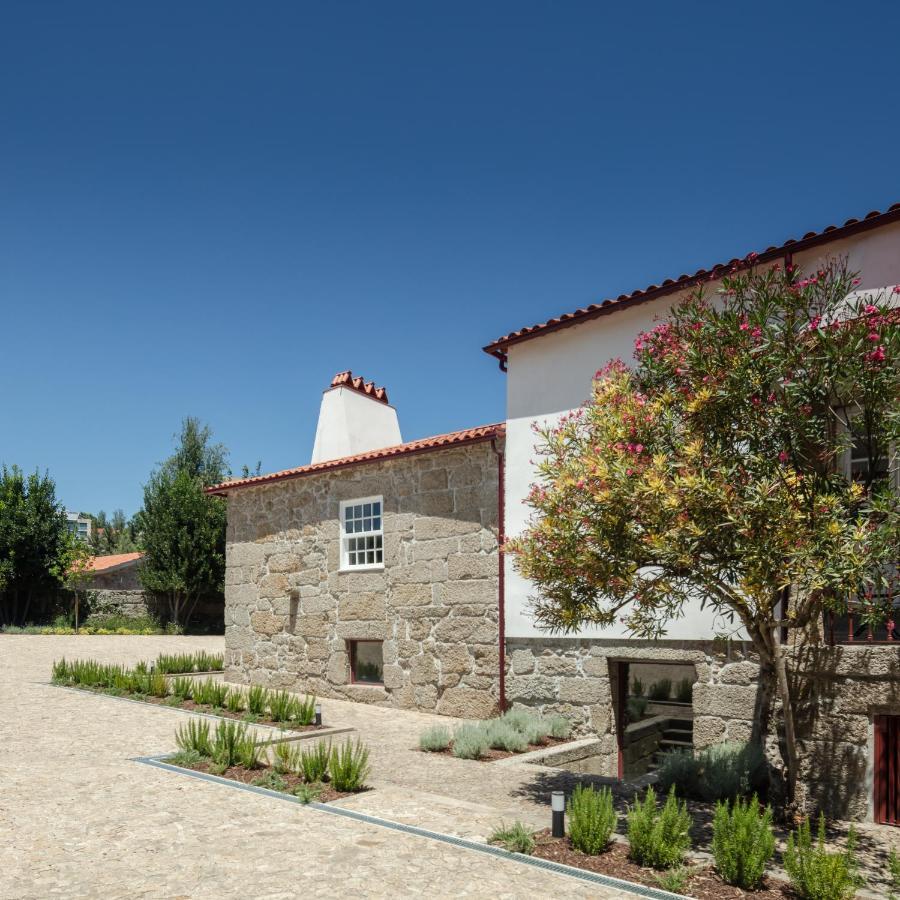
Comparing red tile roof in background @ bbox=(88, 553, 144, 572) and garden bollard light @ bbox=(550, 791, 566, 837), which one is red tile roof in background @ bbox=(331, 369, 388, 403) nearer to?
garden bollard light @ bbox=(550, 791, 566, 837)

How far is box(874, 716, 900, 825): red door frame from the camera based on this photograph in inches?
319

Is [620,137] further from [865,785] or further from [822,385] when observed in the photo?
[865,785]

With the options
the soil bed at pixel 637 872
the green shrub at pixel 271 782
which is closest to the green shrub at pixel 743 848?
the soil bed at pixel 637 872

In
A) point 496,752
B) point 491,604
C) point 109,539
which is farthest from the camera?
point 109,539

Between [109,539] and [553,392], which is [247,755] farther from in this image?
[109,539]

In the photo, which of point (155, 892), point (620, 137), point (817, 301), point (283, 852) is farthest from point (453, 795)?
point (620, 137)

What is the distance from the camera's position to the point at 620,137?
39.4ft

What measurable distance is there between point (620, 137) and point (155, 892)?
10979 mm

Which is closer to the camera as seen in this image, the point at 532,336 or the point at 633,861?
the point at 633,861

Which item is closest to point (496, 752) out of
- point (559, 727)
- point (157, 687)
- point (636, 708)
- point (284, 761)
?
point (559, 727)

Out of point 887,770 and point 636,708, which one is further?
point 636,708

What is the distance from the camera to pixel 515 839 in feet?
21.4

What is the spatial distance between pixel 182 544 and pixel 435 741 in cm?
2205

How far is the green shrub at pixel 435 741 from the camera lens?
429 inches
